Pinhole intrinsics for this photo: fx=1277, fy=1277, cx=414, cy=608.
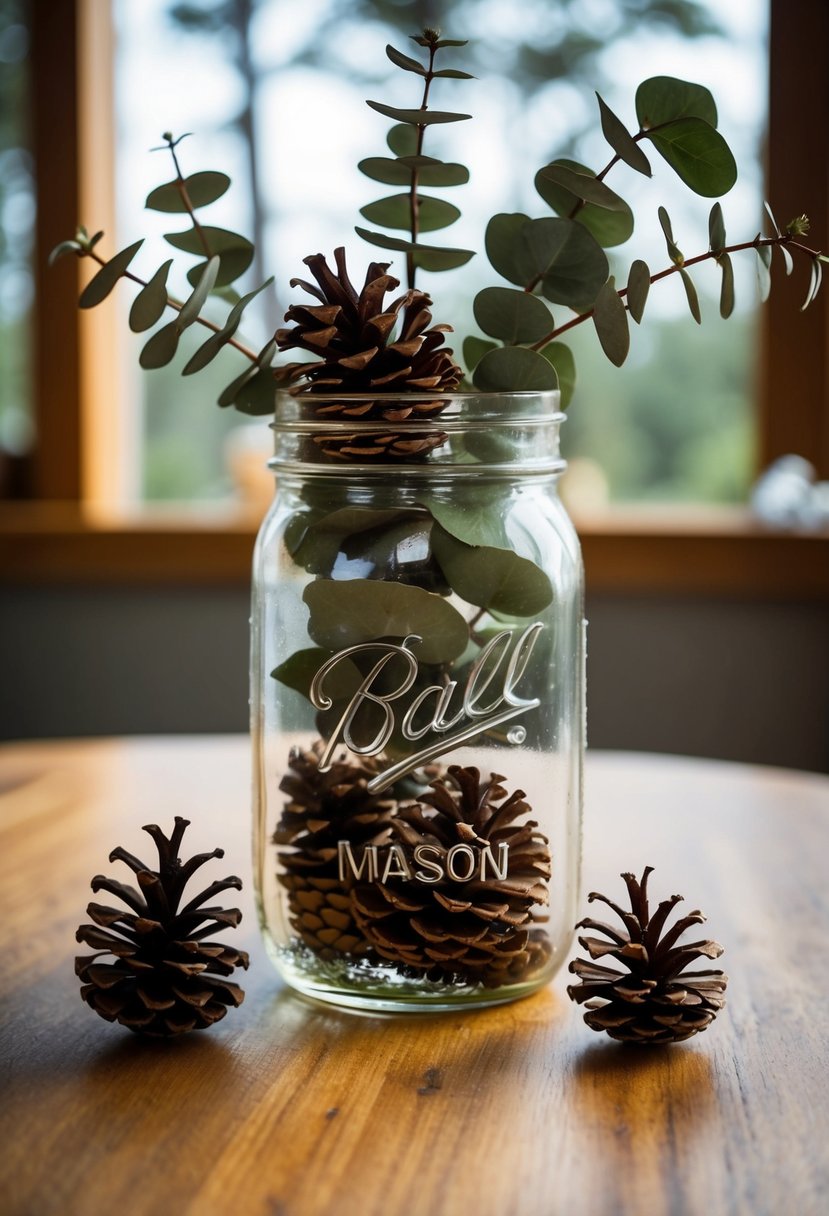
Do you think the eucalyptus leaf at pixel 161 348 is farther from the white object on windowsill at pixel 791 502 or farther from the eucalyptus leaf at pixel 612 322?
the white object on windowsill at pixel 791 502

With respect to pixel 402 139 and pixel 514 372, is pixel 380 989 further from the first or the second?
pixel 402 139

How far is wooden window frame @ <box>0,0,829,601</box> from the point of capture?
74.8 inches

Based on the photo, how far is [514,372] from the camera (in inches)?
22.4

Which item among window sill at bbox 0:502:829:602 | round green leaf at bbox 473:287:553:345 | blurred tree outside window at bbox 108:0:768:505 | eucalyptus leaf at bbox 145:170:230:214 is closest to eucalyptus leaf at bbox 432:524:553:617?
round green leaf at bbox 473:287:553:345

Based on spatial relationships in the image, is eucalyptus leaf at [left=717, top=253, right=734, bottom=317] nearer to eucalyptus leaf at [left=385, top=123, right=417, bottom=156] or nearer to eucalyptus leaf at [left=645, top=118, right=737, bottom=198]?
eucalyptus leaf at [left=645, top=118, right=737, bottom=198]

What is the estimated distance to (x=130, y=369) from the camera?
2252 mm

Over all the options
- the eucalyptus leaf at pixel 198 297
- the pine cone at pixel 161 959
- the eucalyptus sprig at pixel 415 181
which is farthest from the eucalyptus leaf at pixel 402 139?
the pine cone at pixel 161 959

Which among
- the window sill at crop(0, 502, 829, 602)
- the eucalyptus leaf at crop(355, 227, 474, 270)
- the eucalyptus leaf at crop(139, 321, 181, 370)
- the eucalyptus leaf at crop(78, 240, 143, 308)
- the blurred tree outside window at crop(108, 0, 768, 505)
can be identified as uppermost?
the blurred tree outside window at crop(108, 0, 768, 505)

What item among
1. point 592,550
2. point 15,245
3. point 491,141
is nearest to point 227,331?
point 592,550

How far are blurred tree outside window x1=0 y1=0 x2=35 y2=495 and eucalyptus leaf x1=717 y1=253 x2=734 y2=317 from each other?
1802 millimetres

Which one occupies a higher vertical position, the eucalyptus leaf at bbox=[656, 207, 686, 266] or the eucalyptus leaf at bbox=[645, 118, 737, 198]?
the eucalyptus leaf at bbox=[645, 118, 737, 198]

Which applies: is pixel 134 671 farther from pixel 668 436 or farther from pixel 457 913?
pixel 457 913

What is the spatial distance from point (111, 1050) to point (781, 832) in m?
0.49

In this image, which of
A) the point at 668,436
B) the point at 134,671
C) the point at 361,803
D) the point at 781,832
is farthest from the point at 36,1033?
the point at 668,436
